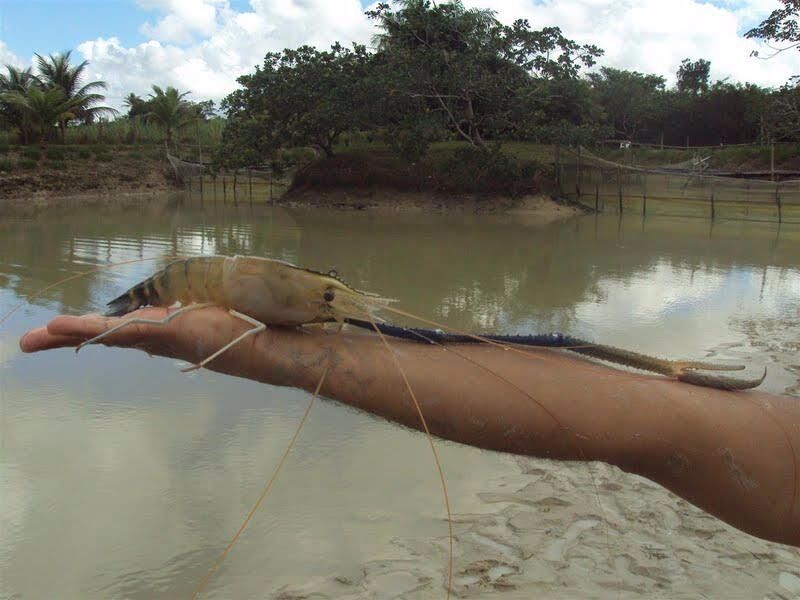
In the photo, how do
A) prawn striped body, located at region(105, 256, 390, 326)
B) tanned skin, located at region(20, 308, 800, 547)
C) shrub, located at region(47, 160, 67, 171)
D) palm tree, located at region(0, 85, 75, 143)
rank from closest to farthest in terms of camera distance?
1. tanned skin, located at region(20, 308, 800, 547)
2. prawn striped body, located at region(105, 256, 390, 326)
3. shrub, located at region(47, 160, 67, 171)
4. palm tree, located at region(0, 85, 75, 143)

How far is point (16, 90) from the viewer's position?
27.3 metres

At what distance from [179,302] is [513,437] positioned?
94 centimetres

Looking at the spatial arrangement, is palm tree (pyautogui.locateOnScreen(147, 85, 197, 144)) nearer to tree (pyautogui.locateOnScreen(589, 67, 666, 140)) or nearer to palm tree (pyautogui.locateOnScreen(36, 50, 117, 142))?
palm tree (pyautogui.locateOnScreen(36, 50, 117, 142))

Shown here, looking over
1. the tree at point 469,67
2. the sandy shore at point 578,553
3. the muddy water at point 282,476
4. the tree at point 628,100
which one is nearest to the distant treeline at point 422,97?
the tree at point 469,67

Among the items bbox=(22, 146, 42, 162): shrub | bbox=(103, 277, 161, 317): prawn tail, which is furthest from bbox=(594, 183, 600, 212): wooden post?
bbox=(103, 277, 161, 317): prawn tail

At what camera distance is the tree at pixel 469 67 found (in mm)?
19359

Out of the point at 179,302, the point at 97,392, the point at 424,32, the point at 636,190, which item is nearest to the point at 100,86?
the point at 424,32

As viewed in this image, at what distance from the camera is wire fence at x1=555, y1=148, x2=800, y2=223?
17.8 metres

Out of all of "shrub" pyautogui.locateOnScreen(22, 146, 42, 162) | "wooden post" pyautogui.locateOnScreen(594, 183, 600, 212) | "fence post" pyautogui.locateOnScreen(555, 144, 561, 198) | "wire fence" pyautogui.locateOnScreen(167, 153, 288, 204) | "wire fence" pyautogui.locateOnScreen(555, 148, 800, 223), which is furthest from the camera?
"wire fence" pyautogui.locateOnScreen(167, 153, 288, 204)

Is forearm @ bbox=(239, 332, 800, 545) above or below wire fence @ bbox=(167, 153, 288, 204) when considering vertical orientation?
below

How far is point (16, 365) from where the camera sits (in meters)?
4.75

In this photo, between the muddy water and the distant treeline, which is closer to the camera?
the muddy water

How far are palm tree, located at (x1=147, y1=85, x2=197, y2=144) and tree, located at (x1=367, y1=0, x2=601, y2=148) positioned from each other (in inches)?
604

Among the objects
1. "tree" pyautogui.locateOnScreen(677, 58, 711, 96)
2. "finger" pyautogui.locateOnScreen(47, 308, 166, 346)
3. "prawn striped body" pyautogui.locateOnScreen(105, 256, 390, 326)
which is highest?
"tree" pyautogui.locateOnScreen(677, 58, 711, 96)
